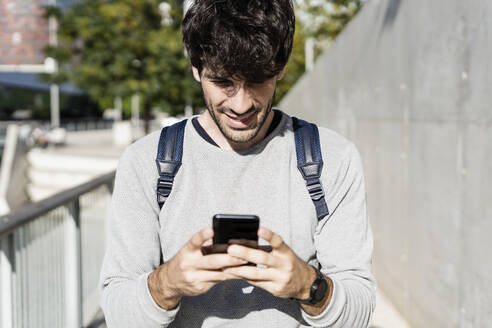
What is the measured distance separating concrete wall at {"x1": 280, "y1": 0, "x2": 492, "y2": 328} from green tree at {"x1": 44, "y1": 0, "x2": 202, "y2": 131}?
59.2 feet

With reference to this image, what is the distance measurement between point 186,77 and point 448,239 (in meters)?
22.2

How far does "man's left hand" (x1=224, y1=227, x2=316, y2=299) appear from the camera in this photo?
1.41 m

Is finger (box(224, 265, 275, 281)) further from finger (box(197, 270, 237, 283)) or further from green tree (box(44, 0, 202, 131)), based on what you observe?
green tree (box(44, 0, 202, 131))

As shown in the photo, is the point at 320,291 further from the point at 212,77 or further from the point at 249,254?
the point at 212,77

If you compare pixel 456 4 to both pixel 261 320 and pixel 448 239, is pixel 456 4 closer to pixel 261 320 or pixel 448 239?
pixel 448 239

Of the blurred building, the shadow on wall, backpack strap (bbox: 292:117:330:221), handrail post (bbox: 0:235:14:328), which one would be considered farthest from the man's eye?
the blurred building

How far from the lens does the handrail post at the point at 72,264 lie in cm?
388

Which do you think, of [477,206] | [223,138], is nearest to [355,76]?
[477,206]

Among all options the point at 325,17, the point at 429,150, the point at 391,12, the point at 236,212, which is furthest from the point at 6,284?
the point at 325,17

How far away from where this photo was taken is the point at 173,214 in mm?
1702

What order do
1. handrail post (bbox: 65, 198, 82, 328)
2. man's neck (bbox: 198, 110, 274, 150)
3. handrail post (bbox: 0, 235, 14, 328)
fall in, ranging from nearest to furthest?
man's neck (bbox: 198, 110, 274, 150)
handrail post (bbox: 0, 235, 14, 328)
handrail post (bbox: 65, 198, 82, 328)

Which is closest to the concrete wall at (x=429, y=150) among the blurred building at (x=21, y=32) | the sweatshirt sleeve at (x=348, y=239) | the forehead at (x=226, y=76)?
the sweatshirt sleeve at (x=348, y=239)

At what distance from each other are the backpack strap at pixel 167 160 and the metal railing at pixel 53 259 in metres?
1.23

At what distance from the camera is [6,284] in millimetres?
2795
